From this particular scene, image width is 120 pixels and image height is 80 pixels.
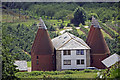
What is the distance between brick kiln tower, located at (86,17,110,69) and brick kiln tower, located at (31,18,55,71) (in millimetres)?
3130

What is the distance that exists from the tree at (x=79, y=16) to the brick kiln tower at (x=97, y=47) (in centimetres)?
234

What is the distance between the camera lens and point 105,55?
26.1 metres

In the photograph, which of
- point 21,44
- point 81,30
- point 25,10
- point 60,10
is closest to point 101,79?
point 21,44

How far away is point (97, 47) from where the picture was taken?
26.4 m

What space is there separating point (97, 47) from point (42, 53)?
4345 mm

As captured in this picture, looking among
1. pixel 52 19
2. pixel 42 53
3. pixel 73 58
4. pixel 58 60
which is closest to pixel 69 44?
pixel 73 58

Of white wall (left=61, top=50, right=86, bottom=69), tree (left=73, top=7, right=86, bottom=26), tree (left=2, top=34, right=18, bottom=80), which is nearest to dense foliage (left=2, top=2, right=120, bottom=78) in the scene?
tree (left=73, top=7, right=86, bottom=26)

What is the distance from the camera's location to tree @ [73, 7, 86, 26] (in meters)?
29.5

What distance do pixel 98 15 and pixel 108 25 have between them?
113 inches

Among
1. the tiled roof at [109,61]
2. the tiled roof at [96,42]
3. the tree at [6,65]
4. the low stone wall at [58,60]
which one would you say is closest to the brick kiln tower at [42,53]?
the low stone wall at [58,60]

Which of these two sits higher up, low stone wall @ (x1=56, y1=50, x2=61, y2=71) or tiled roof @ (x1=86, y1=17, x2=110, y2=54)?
tiled roof @ (x1=86, y1=17, x2=110, y2=54)

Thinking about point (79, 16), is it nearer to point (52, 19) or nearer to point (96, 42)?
point (96, 42)

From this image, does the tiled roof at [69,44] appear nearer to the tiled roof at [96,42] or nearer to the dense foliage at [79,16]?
the tiled roof at [96,42]

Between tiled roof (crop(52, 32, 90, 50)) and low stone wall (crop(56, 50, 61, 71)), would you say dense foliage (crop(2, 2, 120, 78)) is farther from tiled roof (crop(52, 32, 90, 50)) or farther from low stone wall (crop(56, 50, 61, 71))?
low stone wall (crop(56, 50, 61, 71))
